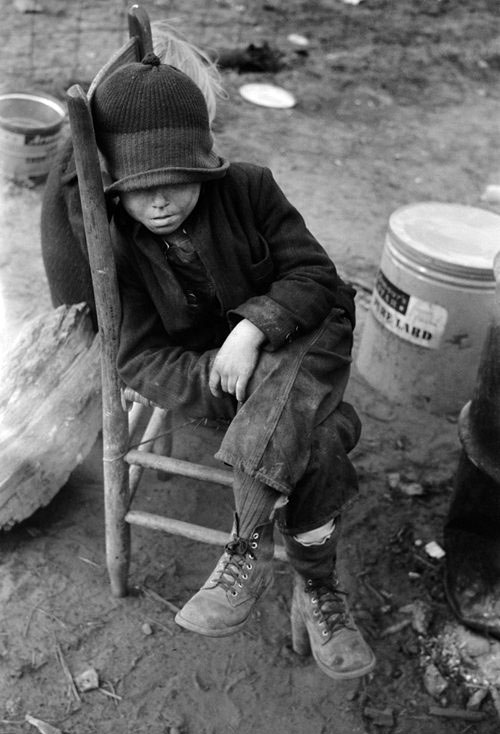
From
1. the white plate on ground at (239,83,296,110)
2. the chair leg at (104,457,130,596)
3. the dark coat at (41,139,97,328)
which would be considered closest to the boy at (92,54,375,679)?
the chair leg at (104,457,130,596)

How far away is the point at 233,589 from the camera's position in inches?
85.7

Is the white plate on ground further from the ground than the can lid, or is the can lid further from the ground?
the can lid

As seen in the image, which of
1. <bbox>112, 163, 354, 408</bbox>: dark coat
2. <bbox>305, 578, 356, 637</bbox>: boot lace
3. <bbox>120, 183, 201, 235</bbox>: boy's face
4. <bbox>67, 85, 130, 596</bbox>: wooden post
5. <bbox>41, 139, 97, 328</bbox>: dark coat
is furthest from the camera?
<bbox>41, 139, 97, 328</bbox>: dark coat

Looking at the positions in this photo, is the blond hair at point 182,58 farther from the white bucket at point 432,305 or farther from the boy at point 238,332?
the white bucket at point 432,305

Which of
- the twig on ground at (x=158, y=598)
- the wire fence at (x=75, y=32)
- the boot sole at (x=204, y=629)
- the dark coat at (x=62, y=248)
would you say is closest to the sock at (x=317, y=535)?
the boot sole at (x=204, y=629)

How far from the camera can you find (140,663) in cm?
249

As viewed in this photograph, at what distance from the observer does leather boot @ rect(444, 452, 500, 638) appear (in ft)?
8.48

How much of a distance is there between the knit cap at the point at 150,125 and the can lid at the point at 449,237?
1.45 metres

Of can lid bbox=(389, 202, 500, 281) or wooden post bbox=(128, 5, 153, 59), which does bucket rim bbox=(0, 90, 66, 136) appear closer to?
can lid bbox=(389, 202, 500, 281)

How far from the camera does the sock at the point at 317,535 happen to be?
218cm

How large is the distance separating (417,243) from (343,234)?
4.77ft

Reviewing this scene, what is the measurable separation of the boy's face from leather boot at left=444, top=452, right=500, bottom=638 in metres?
1.18

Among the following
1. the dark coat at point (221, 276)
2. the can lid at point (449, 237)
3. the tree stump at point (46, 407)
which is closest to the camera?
the dark coat at point (221, 276)

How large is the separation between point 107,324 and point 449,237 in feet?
5.65
